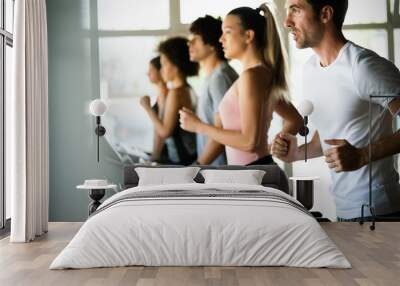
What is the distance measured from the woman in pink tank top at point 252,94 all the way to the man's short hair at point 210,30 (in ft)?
0.24

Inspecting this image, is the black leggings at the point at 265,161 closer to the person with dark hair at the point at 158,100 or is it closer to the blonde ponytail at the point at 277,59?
the blonde ponytail at the point at 277,59

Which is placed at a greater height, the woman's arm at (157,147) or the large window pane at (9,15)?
the large window pane at (9,15)

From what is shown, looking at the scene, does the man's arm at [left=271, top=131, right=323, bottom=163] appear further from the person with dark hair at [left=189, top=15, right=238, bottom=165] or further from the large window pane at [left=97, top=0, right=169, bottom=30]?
the large window pane at [left=97, top=0, right=169, bottom=30]

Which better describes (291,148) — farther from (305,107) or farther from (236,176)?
(236,176)

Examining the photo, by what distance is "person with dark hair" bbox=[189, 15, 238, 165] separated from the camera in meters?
7.75

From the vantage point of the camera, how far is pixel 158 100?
25.7 ft

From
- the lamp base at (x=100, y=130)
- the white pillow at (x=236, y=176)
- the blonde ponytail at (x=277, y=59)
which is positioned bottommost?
the white pillow at (x=236, y=176)

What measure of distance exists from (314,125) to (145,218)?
11.8 feet

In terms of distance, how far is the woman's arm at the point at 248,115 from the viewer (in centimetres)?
768

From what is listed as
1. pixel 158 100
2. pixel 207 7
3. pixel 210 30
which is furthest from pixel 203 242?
pixel 207 7

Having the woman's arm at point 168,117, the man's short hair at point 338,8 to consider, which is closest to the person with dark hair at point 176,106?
the woman's arm at point 168,117

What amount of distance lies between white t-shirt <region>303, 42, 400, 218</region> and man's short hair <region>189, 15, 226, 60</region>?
1.21 metres

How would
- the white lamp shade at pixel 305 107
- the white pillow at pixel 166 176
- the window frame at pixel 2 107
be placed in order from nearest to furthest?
the window frame at pixel 2 107 < the white pillow at pixel 166 176 < the white lamp shade at pixel 305 107

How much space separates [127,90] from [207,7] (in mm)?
1550
